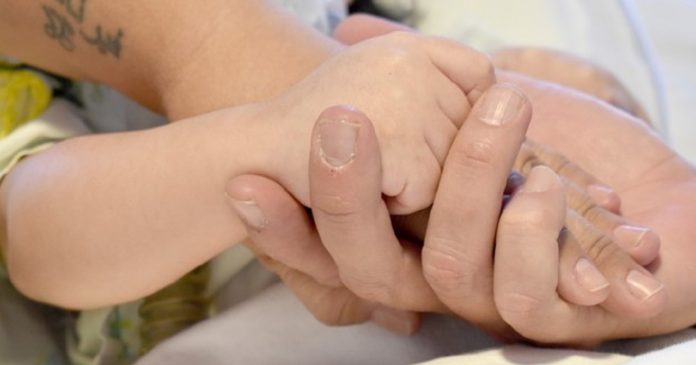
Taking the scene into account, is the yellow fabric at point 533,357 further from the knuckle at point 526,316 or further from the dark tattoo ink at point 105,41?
the dark tattoo ink at point 105,41

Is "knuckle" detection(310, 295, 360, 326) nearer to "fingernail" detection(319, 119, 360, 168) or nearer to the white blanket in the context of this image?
the white blanket

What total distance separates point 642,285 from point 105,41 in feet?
1.40

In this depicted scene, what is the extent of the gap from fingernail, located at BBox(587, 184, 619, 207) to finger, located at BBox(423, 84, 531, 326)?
0.43 feet

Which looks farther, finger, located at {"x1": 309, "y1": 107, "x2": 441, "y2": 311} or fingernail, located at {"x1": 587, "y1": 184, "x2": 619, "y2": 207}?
fingernail, located at {"x1": 587, "y1": 184, "x2": 619, "y2": 207}

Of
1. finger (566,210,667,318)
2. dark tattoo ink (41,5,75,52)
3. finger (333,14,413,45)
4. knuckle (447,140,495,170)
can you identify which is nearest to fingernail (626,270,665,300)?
finger (566,210,667,318)

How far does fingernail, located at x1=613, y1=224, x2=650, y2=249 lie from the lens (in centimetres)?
53

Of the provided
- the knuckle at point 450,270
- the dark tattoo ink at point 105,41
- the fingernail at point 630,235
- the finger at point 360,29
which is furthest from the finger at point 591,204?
the dark tattoo ink at point 105,41

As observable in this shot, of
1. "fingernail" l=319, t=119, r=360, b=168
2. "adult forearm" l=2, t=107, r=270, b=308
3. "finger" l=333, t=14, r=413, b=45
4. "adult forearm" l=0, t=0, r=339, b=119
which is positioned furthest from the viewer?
"finger" l=333, t=14, r=413, b=45

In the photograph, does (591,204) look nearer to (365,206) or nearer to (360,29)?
(365,206)

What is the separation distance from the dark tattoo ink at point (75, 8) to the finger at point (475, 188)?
333mm

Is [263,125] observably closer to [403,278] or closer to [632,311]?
[403,278]

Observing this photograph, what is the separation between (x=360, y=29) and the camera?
2.51ft

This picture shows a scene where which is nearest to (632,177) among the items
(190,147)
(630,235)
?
(630,235)

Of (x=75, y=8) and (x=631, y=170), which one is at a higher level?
(x=75, y=8)
